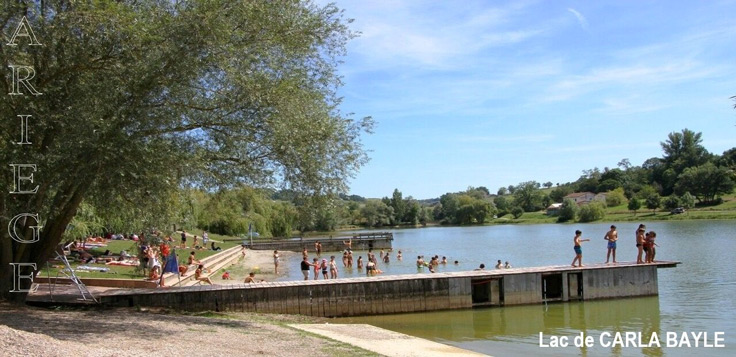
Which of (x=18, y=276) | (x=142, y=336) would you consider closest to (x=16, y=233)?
(x=18, y=276)

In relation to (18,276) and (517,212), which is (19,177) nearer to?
(18,276)

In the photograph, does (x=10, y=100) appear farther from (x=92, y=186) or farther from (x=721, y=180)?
(x=721, y=180)

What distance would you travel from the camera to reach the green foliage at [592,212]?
122 m

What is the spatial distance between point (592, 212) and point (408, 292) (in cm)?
11105

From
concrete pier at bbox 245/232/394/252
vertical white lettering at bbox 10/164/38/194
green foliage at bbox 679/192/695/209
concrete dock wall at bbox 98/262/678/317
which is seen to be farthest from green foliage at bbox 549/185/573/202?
vertical white lettering at bbox 10/164/38/194

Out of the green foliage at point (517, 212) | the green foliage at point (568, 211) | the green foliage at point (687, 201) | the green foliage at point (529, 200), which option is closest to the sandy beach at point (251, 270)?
the green foliage at point (687, 201)

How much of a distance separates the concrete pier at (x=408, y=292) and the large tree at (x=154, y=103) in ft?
16.8

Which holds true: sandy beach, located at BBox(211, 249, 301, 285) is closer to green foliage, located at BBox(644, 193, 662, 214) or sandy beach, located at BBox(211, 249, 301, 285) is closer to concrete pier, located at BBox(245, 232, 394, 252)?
concrete pier, located at BBox(245, 232, 394, 252)

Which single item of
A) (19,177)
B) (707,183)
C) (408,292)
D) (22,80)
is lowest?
(408,292)

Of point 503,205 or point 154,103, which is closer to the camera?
point 154,103

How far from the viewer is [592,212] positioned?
12306 centimetres

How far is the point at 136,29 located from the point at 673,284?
83.0ft

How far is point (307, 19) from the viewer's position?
14438mm

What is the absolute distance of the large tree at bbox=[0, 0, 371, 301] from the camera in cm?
1242
